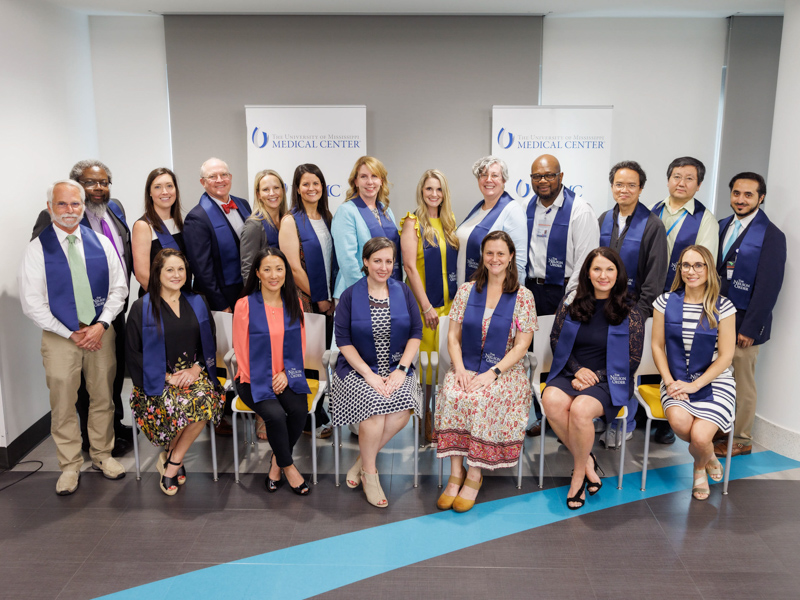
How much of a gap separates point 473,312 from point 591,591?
1496mm

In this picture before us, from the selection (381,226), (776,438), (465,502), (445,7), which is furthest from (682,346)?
(445,7)

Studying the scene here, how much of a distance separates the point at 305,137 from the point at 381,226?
163 cm

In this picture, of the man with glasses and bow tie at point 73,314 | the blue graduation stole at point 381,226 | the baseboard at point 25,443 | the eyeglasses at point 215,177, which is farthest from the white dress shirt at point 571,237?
the baseboard at point 25,443

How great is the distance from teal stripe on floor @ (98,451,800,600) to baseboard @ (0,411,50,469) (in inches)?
64.9

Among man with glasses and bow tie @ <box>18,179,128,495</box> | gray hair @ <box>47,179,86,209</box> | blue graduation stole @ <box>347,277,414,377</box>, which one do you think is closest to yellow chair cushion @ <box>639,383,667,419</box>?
blue graduation stole @ <box>347,277,414,377</box>

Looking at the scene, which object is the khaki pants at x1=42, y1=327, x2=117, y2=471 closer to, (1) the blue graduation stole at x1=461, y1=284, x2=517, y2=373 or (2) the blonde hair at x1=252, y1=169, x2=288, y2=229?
(2) the blonde hair at x1=252, y1=169, x2=288, y2=229

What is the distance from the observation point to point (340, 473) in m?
3.60

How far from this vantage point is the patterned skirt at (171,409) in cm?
331

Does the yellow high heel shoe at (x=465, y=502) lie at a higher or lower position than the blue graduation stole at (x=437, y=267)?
lower

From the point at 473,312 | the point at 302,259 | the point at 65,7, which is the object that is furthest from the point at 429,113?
the point at 65,7

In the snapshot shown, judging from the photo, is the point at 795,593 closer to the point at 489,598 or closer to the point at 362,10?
the point at 489,598

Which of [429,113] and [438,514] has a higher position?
[429,113]

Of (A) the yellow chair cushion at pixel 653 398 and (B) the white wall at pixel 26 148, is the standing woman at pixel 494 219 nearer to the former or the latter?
(A) the yellow chair cushion at pixel 653 398

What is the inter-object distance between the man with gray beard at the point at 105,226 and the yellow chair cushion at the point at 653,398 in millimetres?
3148
